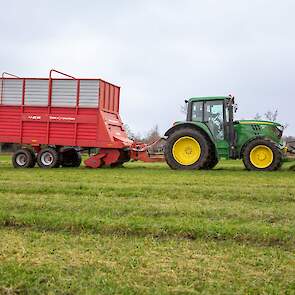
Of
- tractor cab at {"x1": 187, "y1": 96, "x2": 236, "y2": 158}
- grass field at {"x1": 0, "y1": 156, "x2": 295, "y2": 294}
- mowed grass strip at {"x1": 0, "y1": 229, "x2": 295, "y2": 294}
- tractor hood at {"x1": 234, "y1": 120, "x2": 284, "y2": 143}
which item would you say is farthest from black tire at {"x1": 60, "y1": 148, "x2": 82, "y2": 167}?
mowed grass strip at {"x1": 0, "y1": 229, "x2": 295, "y2": 294}

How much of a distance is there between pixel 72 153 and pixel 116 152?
198cm

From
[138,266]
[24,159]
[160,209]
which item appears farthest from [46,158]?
[138,266]

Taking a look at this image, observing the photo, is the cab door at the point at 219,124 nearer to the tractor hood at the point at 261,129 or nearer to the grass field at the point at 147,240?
the tractor hood at the point at 261,129

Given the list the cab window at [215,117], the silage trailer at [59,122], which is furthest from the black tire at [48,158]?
the cab window at [215,117]

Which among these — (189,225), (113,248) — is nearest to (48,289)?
(113,248)

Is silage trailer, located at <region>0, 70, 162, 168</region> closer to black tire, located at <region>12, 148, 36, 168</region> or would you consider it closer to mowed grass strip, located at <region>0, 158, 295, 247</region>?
black tire, located at <region>12, 148, 36, 168</region>

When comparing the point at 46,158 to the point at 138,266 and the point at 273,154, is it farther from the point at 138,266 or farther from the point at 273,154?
the point at 138,266

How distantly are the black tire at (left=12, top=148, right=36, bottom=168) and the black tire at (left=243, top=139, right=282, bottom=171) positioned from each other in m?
6.80

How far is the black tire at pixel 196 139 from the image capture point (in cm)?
1411

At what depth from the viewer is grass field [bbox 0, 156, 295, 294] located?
3.97m

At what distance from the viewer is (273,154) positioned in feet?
43.9

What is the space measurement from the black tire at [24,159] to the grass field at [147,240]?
7472 millimetres

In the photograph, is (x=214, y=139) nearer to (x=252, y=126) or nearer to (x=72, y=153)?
(x=252, y=126)

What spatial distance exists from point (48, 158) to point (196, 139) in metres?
4.88
